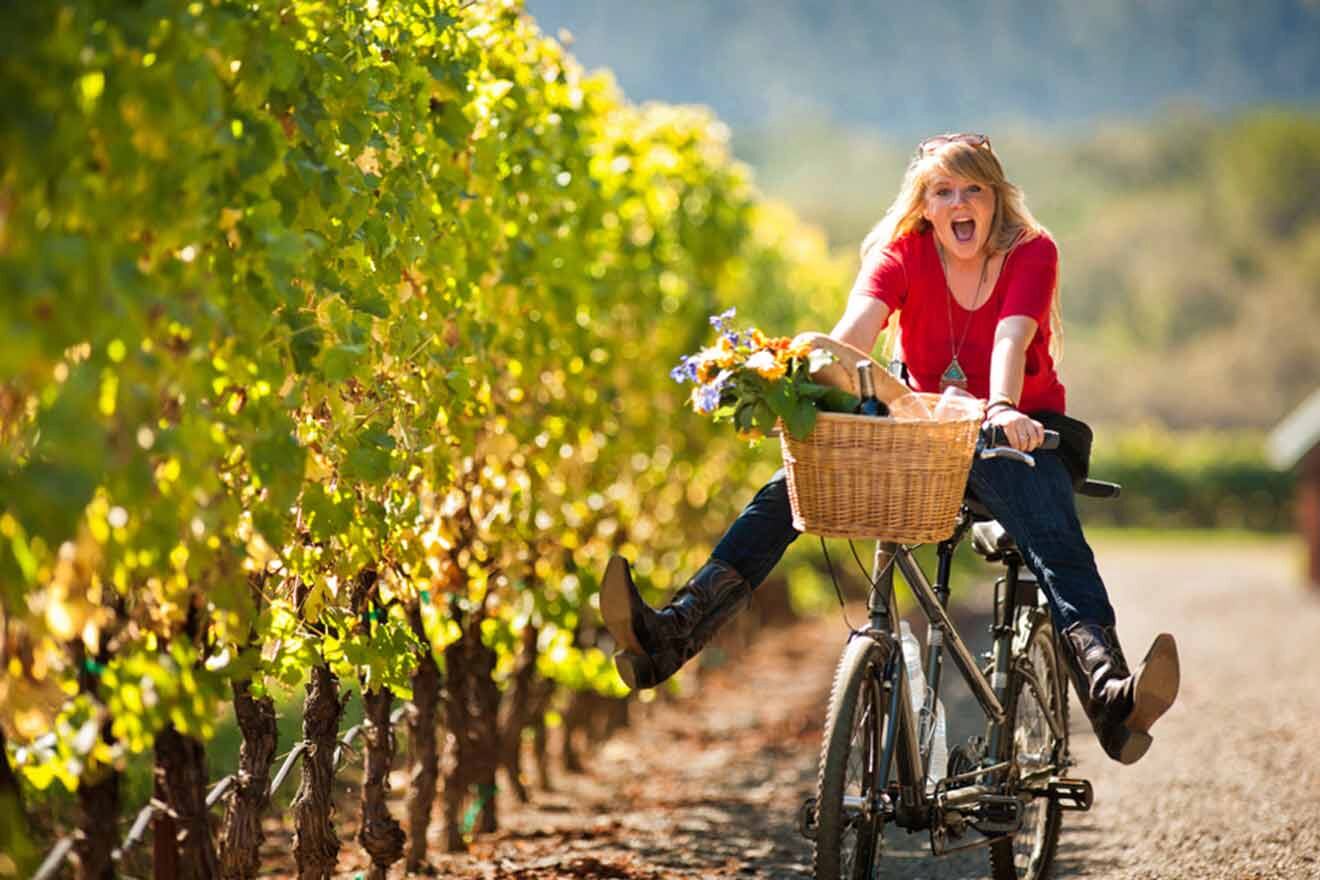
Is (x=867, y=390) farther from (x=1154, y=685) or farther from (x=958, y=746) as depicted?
(x=958, y=746)

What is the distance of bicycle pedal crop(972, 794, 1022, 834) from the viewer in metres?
4.72

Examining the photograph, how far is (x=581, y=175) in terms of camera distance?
6879 mm

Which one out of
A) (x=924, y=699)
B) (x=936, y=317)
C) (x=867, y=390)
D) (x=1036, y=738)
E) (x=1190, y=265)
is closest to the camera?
(x=867, y=390)

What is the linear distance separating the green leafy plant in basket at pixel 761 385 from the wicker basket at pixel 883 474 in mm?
71

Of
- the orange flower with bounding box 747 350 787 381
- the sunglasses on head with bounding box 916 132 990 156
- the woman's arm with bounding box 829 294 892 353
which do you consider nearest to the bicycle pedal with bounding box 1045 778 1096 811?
the woman's arm with bounding box 829 294 892 353

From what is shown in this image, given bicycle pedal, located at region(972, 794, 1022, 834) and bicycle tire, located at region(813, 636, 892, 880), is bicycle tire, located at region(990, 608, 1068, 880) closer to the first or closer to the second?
bicycle pedal, located at region(972, 794, 1022, 834)

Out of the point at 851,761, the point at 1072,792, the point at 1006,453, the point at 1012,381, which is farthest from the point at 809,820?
the point at 1012,381

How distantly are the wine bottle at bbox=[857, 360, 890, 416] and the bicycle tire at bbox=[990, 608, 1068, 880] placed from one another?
130 centimetres

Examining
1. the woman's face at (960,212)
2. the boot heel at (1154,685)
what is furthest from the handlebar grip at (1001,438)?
the woman's face at (960,212)

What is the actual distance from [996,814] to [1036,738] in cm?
46

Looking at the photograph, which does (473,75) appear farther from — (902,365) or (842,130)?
(842,130)

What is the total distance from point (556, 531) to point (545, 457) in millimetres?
493

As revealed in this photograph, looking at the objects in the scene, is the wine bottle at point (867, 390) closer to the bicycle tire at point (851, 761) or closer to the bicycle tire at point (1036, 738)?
the bicycle tire at point (851, 761)

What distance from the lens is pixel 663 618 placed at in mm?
4426
